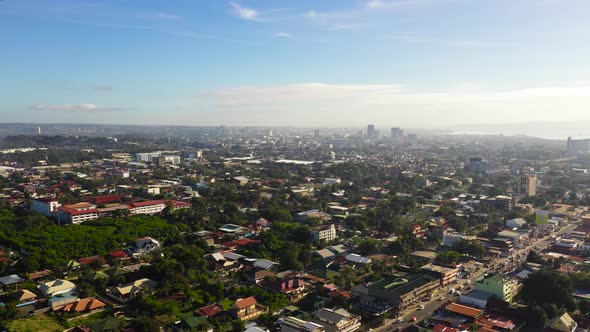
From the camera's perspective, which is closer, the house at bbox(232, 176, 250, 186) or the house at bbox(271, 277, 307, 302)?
the house at bbox(271, 277, 307, 302)

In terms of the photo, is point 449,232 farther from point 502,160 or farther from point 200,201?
point 502,160

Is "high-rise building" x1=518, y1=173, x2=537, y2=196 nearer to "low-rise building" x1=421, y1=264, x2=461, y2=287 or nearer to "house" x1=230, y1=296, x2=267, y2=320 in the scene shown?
"low-rise building" x1=421, y1=264, x2=461, y2=287

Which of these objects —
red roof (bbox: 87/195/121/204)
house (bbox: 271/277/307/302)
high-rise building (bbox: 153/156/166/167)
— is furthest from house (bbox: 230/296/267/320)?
high-rise building (bbox: 153/156/166/167)

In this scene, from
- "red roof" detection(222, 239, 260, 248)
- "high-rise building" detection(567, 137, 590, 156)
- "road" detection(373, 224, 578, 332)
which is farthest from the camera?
"high-rise building" detection(567, 137, 590, 156)

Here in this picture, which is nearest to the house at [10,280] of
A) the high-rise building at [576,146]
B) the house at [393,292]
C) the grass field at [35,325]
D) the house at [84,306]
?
the grass field at [35,325]

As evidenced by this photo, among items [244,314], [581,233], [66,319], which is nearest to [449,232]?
[581,233]

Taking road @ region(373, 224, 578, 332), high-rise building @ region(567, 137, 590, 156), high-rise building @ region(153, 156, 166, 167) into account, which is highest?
high-rise building @ region(567, 137, 590, 156)
